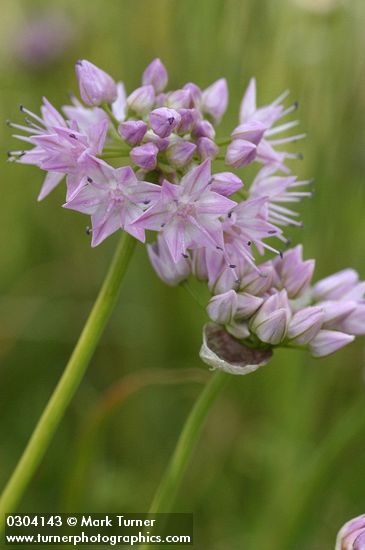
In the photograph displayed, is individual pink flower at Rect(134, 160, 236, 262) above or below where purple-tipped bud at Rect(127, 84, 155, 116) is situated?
below

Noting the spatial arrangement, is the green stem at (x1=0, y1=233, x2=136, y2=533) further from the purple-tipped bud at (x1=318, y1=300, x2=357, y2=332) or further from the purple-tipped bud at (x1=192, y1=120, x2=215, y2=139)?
the purple-tipped bud at (x1=318, y1=300, x2=357, y2=332)

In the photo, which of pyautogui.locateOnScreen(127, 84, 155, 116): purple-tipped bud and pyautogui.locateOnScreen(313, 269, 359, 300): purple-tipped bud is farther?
pyautogui.locateOnScreen(313, 269, 359, 300): purple-tipped bud

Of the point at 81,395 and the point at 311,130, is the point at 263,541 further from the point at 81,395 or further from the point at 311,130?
the point at 311,130

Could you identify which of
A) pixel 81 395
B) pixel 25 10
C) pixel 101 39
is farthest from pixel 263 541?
pixel 25 10

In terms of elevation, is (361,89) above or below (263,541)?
above

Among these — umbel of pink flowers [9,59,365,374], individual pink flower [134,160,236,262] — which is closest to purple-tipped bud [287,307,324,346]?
umbel of pink flowers [9,59,365,374]

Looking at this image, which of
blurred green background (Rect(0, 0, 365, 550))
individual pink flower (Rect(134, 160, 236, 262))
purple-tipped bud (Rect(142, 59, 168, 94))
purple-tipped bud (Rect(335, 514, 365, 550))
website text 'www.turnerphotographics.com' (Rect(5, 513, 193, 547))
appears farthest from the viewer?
blurred green background (Rect(0, 0, 365, 550))

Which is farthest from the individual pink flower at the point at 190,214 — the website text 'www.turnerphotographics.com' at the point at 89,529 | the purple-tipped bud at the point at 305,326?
the website text 'www.turnerphotographics.com' at the point at 89,529
